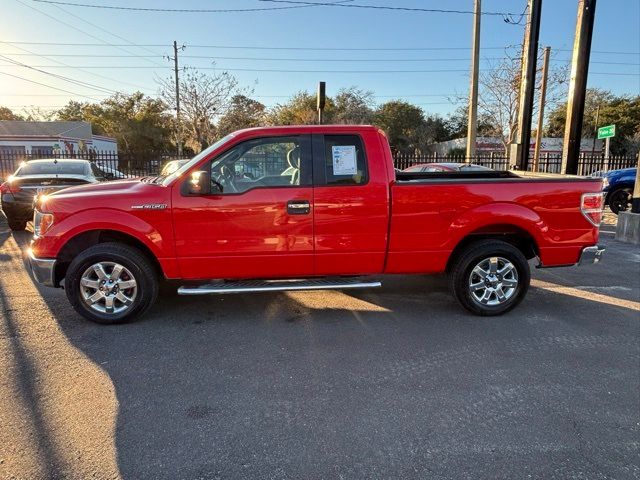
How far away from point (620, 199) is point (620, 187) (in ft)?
1.29

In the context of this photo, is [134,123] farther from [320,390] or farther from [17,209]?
[320,390]

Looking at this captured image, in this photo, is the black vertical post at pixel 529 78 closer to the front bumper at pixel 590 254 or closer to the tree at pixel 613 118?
the front bumper at pixel 590 254

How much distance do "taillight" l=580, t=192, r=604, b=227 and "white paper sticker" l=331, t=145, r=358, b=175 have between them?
2492 mm

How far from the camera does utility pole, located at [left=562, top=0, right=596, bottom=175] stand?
1021 centimetres

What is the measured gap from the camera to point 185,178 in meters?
4.54

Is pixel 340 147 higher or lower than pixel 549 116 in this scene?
lower

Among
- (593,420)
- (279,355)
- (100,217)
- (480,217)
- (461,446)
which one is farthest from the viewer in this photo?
(480,217)

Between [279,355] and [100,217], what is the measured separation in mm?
2240

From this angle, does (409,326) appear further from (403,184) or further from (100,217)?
(100,217)

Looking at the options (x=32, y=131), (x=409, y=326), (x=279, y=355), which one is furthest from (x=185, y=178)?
(x=32, y=131)

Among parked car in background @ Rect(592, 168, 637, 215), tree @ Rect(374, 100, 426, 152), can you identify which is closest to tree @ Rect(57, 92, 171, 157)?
tree @ Rect(374, 100, 426, 152)

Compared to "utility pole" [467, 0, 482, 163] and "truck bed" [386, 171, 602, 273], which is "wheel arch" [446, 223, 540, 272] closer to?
"truck bed" [386, 171, 602, 273]

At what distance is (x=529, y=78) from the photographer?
1199 cm

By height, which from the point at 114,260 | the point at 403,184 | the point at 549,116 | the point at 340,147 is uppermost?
the point at 549,116
